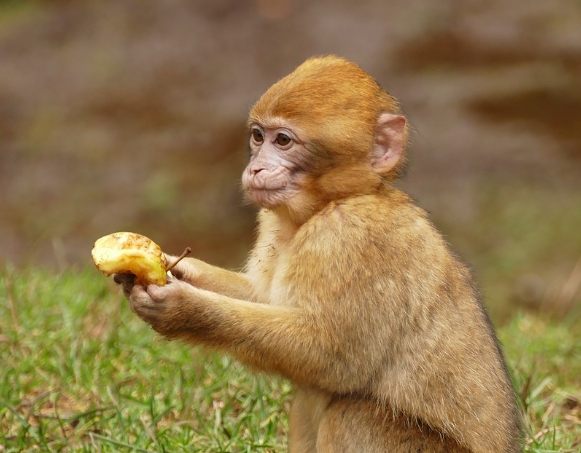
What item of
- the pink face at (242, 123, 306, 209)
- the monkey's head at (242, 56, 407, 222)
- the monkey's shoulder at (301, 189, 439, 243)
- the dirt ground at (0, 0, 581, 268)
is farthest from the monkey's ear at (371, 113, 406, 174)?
the dirt ground at (0, 0, 581, 268)

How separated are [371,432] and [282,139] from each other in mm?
1249

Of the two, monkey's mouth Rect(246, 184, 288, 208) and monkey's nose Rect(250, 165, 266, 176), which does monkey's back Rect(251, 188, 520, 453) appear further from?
monkey's nose Rect(250, 165, 266, 176)

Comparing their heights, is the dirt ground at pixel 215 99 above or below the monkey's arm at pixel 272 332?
above

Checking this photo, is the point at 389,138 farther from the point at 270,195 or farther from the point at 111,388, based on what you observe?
the point at 111,388

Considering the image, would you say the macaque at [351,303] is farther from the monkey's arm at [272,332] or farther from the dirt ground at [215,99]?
the dirt ground at [215,99]

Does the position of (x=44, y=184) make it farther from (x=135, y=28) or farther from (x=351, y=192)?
(x=351, y=192)

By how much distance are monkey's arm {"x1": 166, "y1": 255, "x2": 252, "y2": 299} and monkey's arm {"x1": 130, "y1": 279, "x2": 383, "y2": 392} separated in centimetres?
52

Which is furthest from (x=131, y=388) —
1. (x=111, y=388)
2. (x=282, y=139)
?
(x=282, y=139)

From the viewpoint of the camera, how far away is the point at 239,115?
1235 cm

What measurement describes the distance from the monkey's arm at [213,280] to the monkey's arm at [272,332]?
1.72 feet

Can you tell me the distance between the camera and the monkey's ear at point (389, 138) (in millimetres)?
4273

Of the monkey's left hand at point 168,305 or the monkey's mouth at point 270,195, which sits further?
the monkey's mouth at point 270,195

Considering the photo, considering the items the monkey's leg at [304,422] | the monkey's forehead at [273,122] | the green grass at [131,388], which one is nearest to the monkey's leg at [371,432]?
the monkey's leg at [304,422]

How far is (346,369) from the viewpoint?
3.92 m
